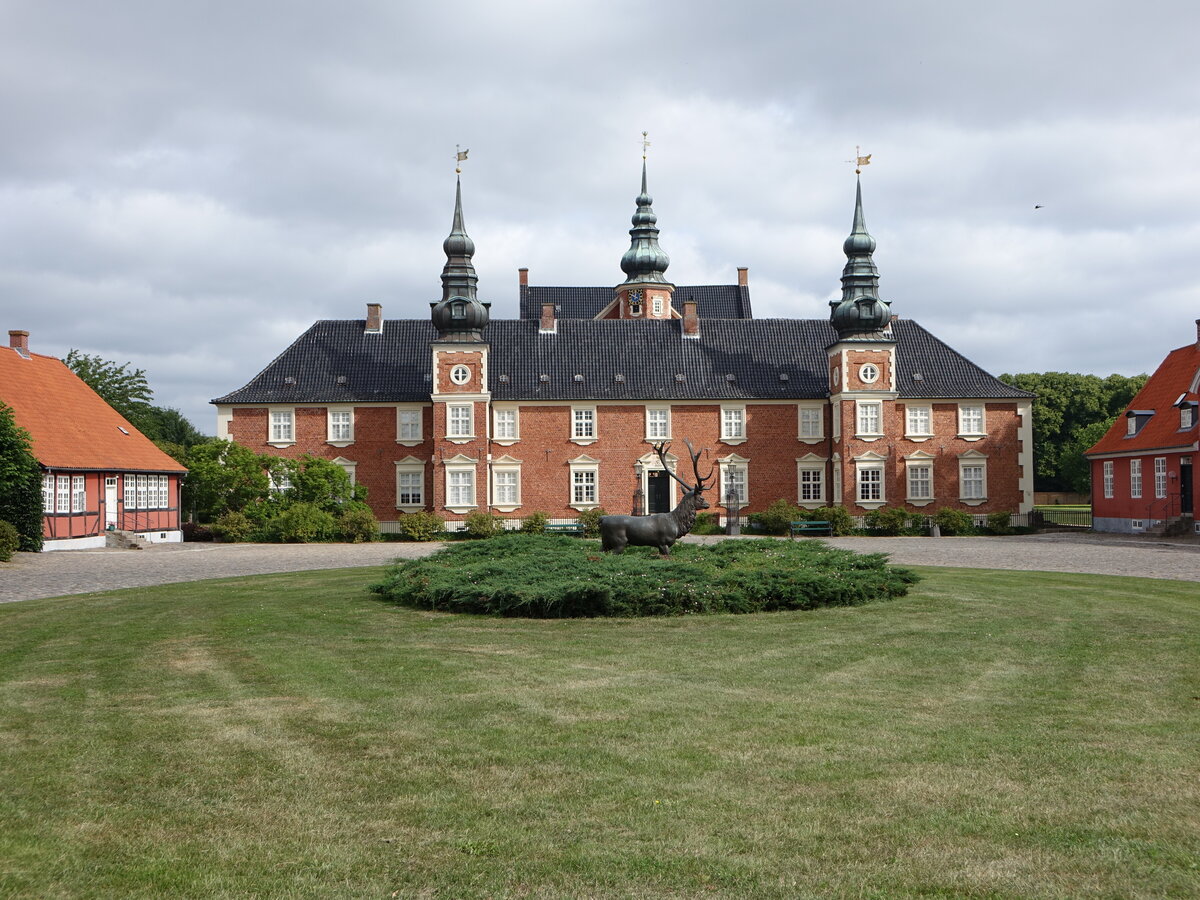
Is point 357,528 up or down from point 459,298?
down

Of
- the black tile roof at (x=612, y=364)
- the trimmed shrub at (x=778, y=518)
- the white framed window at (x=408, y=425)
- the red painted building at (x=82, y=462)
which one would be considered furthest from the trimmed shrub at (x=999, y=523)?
the red painted building at (x=82, y=462)

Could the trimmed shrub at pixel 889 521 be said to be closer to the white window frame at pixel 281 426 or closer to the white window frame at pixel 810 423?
the white window frame at pixel 810 423

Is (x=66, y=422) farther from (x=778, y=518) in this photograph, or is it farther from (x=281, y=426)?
(x=778, y=518)

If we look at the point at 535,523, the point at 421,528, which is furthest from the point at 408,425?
the point at 535,523

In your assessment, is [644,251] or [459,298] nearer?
[459,298]

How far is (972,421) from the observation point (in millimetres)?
43281

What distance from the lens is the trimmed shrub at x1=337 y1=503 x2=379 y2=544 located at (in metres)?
36.2

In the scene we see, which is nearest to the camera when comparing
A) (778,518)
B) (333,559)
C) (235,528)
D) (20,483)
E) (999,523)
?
(333,559)

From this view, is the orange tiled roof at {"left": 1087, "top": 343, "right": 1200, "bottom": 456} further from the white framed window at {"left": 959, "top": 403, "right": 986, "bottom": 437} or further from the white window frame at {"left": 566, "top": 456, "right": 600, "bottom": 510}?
the white window frame at {"left": 566, "top": 456, "right": 600, "bottom": 510}

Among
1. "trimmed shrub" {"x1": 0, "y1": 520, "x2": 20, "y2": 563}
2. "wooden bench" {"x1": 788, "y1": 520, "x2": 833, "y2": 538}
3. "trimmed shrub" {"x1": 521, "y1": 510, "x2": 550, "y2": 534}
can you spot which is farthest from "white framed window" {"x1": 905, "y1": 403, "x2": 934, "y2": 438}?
"trimmed shrub" {"x1": 0, "y1": 520, "x2": 20, "y2": 563}

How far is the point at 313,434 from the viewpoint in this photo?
140ft

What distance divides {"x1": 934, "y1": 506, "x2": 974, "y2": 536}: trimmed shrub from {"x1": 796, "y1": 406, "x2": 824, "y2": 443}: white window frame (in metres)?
6.10

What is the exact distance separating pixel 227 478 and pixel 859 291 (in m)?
25.3

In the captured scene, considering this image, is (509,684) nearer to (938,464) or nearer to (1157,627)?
(1157,627)
